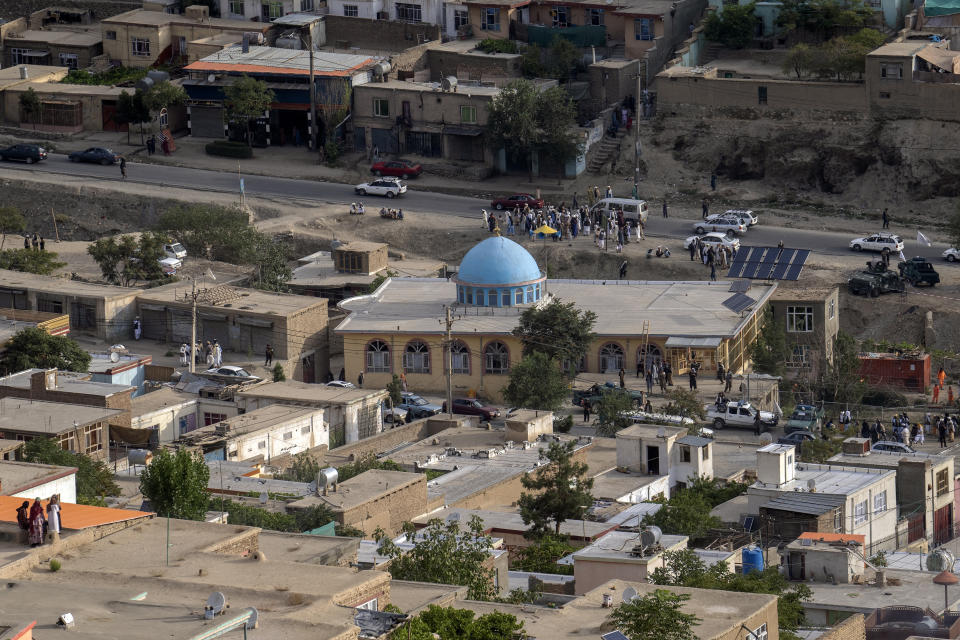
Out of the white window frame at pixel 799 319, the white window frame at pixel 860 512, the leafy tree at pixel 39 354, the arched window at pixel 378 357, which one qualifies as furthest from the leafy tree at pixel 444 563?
the white window frame at pixel 799 319

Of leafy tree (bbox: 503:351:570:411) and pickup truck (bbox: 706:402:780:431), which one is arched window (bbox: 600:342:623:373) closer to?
leafy tree (bbox: 503:351:570:411)

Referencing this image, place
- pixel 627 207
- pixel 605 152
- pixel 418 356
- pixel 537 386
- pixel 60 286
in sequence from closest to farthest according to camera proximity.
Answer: pixel 537 386
pixel 418 356
pixel 60 286
pixel 627 207
pixel 605 152

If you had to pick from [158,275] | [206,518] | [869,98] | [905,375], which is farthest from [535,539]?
[869,98]

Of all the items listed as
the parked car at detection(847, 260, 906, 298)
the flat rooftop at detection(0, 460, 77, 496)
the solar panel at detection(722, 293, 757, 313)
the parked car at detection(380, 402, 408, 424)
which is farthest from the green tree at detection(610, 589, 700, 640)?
the parked car at detection(847, 260, 906, 298)

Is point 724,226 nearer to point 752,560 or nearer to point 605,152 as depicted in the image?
point 605,152

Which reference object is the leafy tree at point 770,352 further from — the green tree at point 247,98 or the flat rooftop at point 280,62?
the green tree at point 247,98

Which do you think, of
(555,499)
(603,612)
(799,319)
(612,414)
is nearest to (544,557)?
(555,499)
